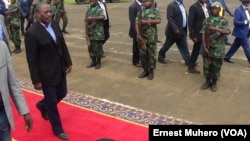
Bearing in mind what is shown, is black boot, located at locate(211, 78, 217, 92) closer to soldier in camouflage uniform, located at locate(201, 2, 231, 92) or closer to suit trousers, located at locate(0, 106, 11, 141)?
soldier in camouflage uniform, located at locate(201, 2, 231, 92)

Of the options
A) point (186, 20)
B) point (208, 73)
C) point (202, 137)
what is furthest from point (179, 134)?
point (186, 20)

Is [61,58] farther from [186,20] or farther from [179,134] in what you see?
[186,20]

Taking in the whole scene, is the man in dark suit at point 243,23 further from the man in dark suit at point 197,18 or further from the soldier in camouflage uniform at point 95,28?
the soldier in camouflage uniform at point 95,28

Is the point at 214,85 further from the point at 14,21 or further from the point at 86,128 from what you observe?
the point at 14,21

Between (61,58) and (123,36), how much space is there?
23.2ft

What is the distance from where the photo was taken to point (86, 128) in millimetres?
5766

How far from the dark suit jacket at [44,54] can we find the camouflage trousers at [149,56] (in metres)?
2.64

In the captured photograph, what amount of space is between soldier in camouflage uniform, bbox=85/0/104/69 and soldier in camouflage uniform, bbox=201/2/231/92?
2.60 metres

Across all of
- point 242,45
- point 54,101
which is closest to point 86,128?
point 54,101

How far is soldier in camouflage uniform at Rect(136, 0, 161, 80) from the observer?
7.45 meters

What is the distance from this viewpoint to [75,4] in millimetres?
22156

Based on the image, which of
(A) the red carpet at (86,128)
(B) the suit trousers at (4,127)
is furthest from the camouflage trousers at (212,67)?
(B) the suit trousers at (4,127)

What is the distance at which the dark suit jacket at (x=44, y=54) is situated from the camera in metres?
5.05

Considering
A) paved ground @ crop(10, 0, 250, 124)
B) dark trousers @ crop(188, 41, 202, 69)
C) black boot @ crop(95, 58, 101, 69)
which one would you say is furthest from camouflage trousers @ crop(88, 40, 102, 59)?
dark trousers @ crop(188, 41, 202, 69)
